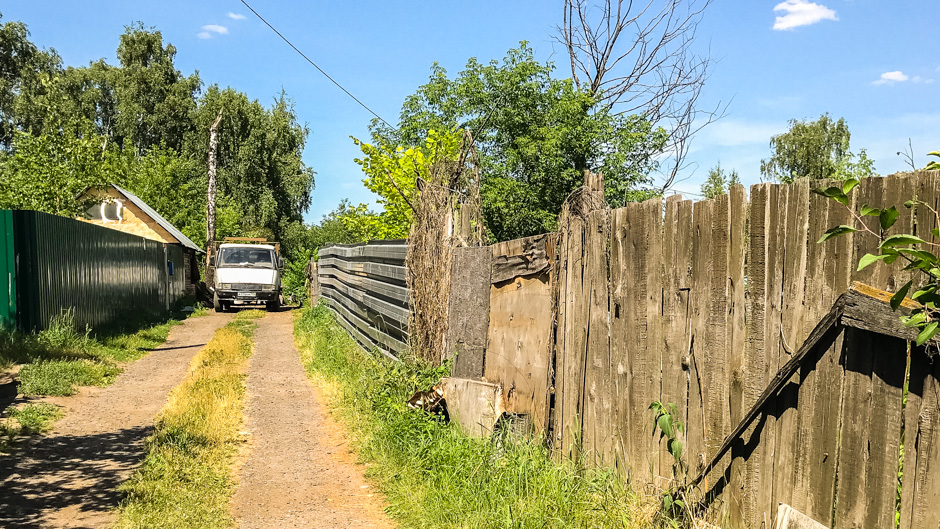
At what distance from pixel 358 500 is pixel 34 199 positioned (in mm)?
25686

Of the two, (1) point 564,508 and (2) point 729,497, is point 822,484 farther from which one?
(1) point 564,508

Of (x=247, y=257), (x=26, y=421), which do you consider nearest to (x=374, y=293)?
(x=26, y=421)

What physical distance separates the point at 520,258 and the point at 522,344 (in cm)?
67

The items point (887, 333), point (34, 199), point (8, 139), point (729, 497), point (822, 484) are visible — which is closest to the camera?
point (887, 333)

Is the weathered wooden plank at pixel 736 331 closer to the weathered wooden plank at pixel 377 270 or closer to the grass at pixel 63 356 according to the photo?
the weathered wooden plank at pixel 377 270

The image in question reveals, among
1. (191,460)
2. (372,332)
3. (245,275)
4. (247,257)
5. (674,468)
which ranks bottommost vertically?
(191,460)

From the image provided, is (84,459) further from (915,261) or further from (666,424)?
(915,261)

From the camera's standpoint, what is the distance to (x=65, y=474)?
5.87 metres

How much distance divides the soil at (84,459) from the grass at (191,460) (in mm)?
172

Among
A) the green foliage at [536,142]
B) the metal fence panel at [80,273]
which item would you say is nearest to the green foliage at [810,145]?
the green foliage at [536,142]

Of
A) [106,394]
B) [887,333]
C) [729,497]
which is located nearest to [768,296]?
[887,333]

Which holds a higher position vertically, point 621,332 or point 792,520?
point 621,332

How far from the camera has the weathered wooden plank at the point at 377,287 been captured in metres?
8.97

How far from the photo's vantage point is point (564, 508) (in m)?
4.24
